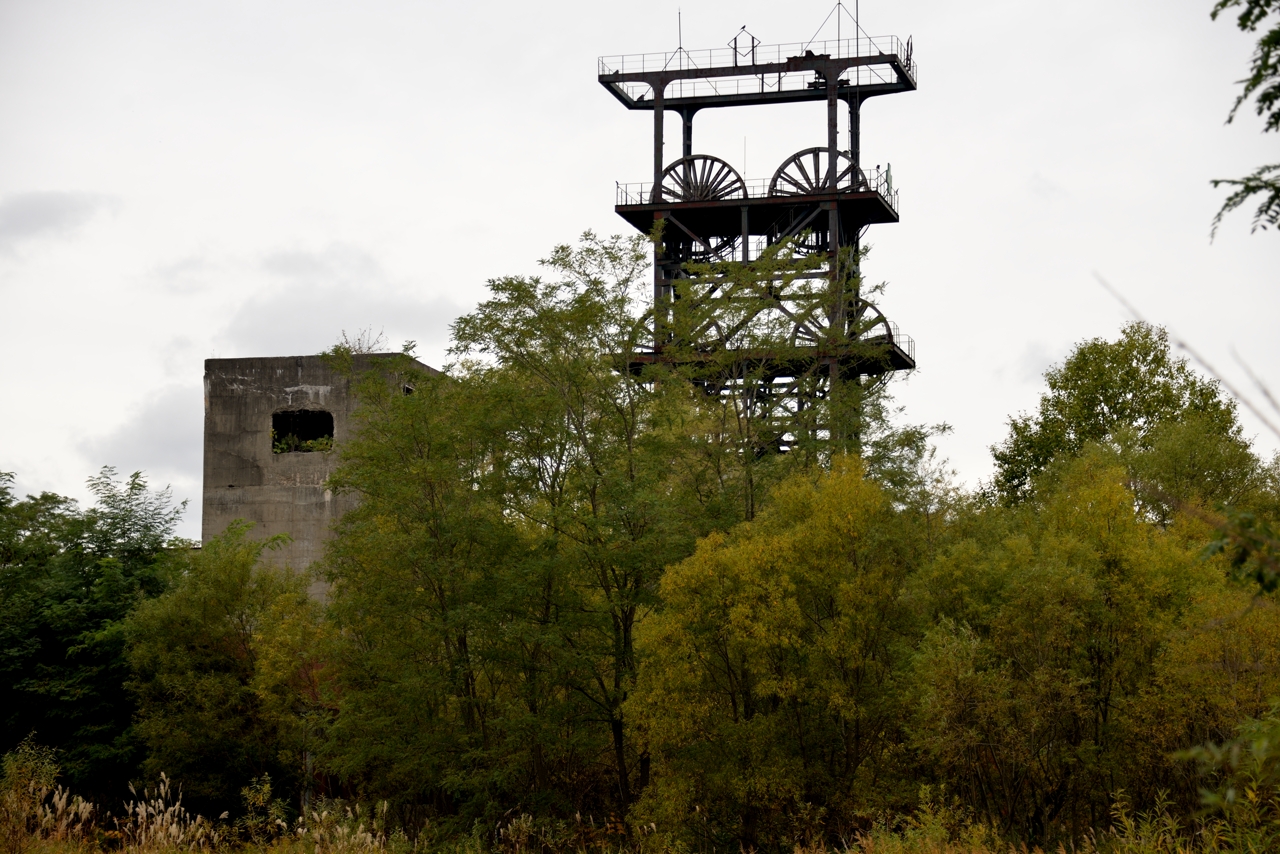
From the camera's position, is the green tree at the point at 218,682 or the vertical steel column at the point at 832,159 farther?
the vertical steel column at the point at 832,159

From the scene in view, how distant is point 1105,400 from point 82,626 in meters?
34.3

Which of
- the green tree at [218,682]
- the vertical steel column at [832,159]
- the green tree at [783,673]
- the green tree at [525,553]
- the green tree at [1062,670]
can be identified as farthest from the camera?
the vertical steel column at [832,159]

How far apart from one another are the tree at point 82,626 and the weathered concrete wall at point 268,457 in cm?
794

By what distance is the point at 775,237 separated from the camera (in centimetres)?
4459

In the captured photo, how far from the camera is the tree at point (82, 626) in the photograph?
32875mm

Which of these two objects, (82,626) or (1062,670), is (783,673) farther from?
(82,626)

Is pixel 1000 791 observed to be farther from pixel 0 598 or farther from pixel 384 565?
pixel 0 598

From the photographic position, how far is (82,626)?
34.2 m

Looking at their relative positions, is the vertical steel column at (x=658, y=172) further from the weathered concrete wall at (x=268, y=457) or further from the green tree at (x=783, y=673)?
the green tree at (x=783, y=673)

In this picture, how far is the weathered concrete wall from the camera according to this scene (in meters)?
44.8

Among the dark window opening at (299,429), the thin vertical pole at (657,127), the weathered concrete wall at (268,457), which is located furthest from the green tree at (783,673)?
the dark window opening at (299,429)

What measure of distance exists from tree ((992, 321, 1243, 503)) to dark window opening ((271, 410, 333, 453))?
23.2 m

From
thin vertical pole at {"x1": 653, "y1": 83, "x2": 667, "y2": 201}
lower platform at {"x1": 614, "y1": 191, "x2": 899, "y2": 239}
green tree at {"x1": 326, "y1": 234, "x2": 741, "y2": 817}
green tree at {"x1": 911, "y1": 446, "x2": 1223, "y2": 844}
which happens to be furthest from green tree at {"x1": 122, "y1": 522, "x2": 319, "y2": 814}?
thin vertical pole at {"x1": 653, "y1": 83, "x2": 667, "y2": 201}

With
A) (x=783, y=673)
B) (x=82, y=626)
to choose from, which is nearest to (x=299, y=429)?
(x=82, y=626)
